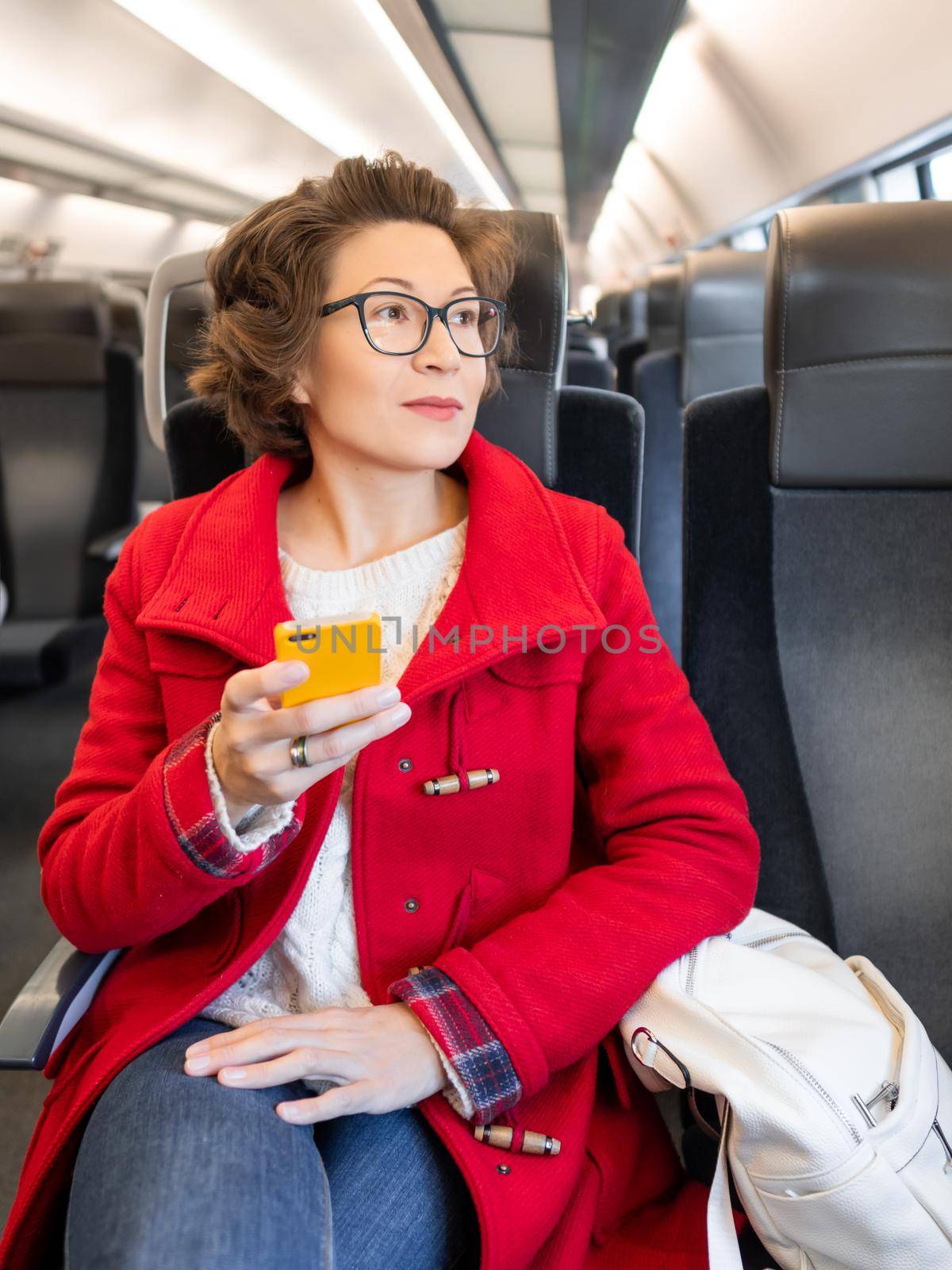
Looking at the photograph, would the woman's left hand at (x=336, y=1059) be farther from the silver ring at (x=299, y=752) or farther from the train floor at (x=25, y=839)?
the train floor at (x=25, y=839)

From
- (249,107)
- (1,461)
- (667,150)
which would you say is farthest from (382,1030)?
(667,150)

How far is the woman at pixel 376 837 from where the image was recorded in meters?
0.92

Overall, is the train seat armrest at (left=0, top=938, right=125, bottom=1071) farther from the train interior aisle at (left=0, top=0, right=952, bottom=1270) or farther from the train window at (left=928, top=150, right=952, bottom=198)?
the train window at (left=928, top=150, right=952, bottom=198)

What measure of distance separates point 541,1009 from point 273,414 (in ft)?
2.83

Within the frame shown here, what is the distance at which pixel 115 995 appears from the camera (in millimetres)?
1142

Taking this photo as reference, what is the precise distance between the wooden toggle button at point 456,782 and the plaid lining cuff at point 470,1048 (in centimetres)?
21

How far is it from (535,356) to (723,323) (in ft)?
5.73

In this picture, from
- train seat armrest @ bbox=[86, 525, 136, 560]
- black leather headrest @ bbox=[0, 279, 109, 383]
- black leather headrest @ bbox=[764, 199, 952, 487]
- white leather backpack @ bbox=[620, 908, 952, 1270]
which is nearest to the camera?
white leather backpack @ bbox=[620, 908, 952, 1270]

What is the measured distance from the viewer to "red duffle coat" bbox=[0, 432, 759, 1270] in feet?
3.31

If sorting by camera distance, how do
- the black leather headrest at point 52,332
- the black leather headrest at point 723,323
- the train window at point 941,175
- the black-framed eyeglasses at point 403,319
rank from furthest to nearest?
the train window at point 941,175
the black leather headrest at point 52,332
the black leather headrest at point 723,323
the black-framed eyeglasses at point 403,319

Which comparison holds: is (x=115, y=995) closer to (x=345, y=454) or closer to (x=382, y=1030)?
(x=382, y=1030)

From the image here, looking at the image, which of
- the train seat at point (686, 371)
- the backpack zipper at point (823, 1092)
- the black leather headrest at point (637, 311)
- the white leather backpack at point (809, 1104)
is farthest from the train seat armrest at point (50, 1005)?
the black leather headrest at point (637, 311)

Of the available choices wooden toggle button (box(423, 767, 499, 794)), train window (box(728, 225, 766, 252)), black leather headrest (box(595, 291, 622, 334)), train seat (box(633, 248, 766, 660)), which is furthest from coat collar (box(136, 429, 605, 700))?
train window (box(728, 225, 766, 252))

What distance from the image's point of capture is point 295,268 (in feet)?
4.17
